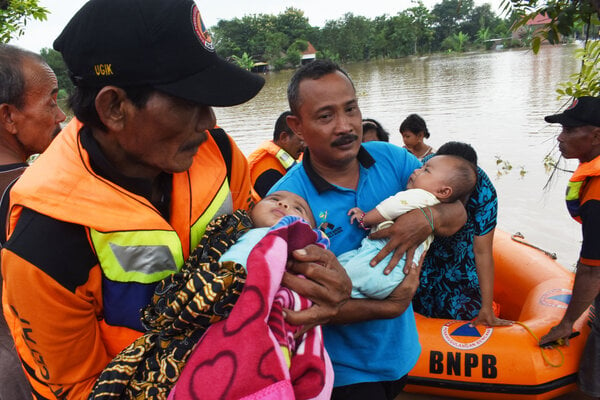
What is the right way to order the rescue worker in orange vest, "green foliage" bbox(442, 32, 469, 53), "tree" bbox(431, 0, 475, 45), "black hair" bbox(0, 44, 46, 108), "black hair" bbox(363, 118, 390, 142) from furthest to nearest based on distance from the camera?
"tree" bbox(431, 0, 475, 45), "green foliage" bbox(442, 32, 469, 53), "black hair" bbox(363, 118, 390, 142), the rescue worker in orange vest, "black hair" bbox(0, 44, 46, 108)

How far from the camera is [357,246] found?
76.9 inches

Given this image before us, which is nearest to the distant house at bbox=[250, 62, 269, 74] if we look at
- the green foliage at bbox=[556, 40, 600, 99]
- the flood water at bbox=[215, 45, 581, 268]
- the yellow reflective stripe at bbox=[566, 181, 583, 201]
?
the flood water at bbox=[215, 45, 581, 268]

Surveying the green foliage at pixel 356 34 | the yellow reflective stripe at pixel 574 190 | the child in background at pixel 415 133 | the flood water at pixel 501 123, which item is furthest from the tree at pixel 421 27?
the yellow reflective stripe at pixel 574 190

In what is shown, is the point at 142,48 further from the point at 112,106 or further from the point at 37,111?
the point at 37,111

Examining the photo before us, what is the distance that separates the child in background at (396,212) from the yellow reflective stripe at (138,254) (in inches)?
31.7

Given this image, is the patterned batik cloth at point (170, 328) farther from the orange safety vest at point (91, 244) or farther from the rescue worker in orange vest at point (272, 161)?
the rescue worker in orange vest at point (272, 161)

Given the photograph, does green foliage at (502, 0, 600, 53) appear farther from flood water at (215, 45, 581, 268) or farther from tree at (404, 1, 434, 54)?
tree at (404, 1, 434, 54)

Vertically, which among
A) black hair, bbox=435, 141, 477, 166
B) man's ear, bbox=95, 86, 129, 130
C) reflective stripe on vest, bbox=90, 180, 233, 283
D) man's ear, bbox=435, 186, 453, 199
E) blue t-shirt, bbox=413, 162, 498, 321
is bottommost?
blue t-shirt, bbox=413, 162, 498, 321

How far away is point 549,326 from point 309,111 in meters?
2.46

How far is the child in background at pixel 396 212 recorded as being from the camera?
5.67ft

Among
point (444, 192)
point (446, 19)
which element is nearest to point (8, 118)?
point (444, 192)

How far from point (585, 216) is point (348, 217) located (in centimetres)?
182

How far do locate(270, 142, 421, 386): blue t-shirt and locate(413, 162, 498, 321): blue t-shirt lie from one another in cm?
87

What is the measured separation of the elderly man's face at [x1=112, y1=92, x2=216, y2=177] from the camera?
1115 mm
